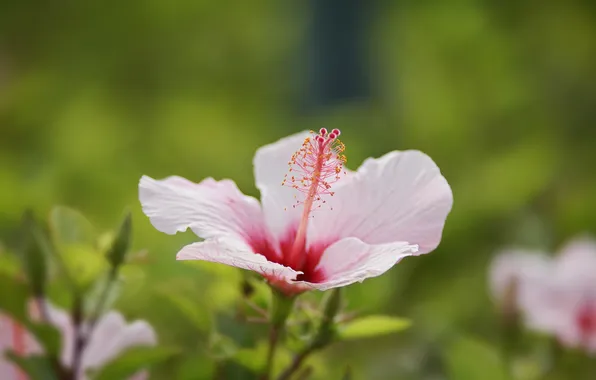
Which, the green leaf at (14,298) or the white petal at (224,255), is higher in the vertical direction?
the white petal at (224,255)

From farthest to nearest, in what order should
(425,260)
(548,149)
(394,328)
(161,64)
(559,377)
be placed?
(161,64) → (548,149) → (425,260) → (559,377) → (394,328)

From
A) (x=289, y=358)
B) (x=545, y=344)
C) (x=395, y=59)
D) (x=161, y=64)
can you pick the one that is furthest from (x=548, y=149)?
(x=161, y=64)

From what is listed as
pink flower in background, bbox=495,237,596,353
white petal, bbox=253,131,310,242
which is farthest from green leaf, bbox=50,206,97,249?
pink flower in background, bbox=495,237,596,353

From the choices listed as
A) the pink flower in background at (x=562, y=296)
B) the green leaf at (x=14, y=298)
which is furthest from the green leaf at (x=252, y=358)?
the pink flower in background at (x=562, y=296)

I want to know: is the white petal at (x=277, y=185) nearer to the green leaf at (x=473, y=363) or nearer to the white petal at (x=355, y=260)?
the white petal at (x=355, y=260)

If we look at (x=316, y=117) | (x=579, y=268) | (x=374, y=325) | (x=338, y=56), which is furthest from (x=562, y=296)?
(x=338, y=56)

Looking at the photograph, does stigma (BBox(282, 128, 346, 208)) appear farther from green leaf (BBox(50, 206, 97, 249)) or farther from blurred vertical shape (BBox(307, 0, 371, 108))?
blurred vertical shape (BBox(307, 0, 371, 108))

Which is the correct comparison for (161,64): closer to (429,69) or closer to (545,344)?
(429,69)
